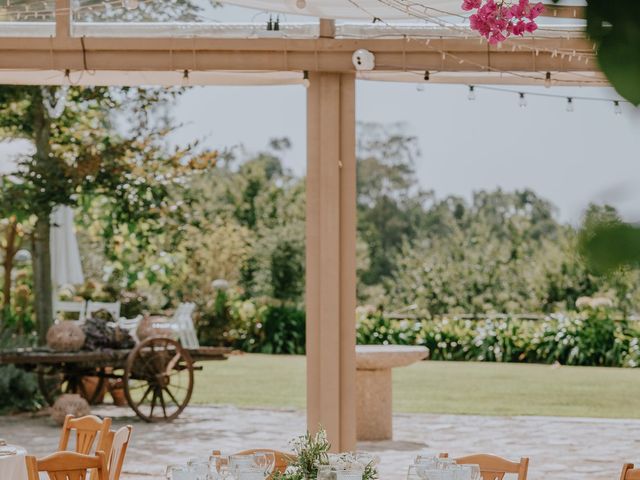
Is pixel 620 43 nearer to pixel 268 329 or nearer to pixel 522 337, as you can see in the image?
pixel 522 337

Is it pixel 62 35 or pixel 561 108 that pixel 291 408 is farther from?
pixel 561 108

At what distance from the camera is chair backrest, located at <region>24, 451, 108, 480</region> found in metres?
3.25

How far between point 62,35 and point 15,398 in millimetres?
5815

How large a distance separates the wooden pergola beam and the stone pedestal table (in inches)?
123

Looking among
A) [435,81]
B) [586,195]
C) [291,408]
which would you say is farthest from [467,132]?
[586,195]

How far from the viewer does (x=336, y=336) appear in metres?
5.31

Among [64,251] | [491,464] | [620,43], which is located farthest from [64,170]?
[620,43]

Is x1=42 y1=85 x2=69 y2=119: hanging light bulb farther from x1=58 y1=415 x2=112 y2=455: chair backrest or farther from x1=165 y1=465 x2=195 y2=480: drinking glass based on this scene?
x1=165 y1=465 x2=195 y2=480: drinking glass

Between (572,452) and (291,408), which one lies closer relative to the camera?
(572,452)

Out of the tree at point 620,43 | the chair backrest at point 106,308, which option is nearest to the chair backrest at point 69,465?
the tree at point 620,43

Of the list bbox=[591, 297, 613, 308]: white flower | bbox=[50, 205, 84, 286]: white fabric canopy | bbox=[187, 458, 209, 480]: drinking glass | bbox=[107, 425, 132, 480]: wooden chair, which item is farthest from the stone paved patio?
bbox=[591, 297, 613, 308]: white flower

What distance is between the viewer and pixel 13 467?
4059 mm

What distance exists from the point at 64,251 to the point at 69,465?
8018 millimetres

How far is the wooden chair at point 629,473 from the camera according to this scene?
10.3ft
